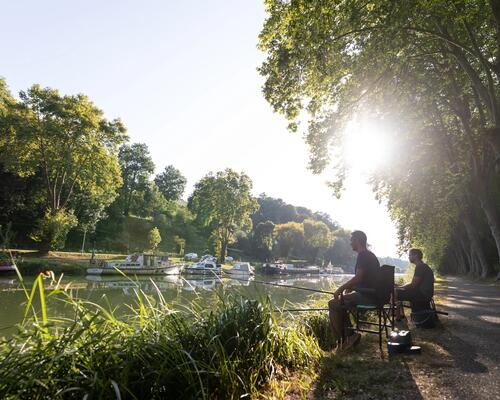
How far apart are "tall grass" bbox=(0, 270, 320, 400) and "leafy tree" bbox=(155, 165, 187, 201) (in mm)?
78189

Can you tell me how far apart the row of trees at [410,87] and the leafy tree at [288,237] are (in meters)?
58.6

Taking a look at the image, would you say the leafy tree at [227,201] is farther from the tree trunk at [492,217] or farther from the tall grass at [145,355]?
the tall grass at [145,355]

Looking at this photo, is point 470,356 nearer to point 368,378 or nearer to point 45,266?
point 368,378

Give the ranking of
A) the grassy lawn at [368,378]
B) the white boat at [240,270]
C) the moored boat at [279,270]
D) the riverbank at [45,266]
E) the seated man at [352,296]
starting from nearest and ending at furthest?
the grassy lawn at [368,378], the seated man at [352,296], the riverbank at [45,266], the white boat at [240,270], the moored boat at [279,270]

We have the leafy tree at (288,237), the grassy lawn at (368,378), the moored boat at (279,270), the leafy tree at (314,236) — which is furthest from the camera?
the leafy tree at (314,236)

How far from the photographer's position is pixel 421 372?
352cm

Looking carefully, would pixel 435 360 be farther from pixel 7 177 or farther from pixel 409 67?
pixel 7 177

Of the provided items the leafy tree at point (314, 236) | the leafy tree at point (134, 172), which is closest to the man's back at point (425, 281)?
the leafy tree at point (134, 172)

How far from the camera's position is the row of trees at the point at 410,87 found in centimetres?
924

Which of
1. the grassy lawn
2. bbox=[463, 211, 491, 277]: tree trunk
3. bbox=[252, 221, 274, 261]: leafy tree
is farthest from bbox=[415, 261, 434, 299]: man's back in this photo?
bbox=[252, 221, 274, 261]: leafy tree

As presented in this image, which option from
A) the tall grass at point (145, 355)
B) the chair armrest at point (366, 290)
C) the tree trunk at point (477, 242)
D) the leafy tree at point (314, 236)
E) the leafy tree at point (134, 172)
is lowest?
the tall grass at point (145, 355)

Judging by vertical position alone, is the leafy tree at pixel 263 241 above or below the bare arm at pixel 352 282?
above

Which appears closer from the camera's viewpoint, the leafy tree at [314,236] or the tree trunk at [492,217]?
the tree trunk at [492,217]

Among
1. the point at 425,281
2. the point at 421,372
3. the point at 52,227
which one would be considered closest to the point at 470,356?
the point at 421,372
